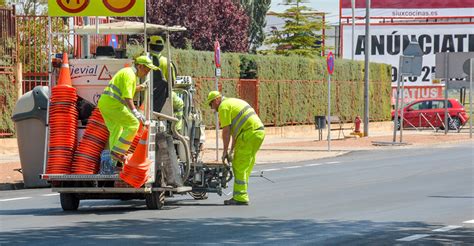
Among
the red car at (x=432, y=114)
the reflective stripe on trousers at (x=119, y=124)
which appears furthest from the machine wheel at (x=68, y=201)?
the red car at (x=432, y=114)

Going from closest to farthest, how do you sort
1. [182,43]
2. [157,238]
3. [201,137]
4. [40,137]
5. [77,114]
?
1. [157,238]
2. [77,114]
3. [201,137]
4. [40,137]
5. [182,43]

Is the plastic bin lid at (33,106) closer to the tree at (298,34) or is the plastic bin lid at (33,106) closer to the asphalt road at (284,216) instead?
the asphalt road at (284,216)

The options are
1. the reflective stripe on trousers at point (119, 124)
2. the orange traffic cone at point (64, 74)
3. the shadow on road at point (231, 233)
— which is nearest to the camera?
the shadow on road at point (231, 233)

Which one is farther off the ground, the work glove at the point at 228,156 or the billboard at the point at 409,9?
the billboard at the point at 409,9

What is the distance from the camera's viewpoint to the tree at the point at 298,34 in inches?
3046

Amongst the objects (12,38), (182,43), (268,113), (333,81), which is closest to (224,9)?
(182,43)

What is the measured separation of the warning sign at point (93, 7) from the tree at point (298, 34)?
54.9 metres

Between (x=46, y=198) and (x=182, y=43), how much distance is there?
5069 cm

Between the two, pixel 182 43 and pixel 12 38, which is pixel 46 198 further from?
pixel 182 43

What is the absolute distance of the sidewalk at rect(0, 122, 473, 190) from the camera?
84.7 ft

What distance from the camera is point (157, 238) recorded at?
513 inches

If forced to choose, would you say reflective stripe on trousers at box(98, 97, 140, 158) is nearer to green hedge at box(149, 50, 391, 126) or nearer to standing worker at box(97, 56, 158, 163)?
standing worker at box(97, 56, 158, 163)

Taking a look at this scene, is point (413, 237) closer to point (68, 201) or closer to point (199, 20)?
point (68, 201)

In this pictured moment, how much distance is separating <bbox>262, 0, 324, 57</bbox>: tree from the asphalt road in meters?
53.5
